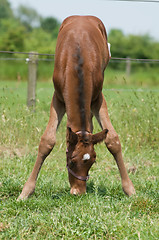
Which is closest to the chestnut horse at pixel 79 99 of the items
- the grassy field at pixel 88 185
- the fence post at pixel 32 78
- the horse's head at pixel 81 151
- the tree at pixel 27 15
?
the horse's head at pixel 81 151

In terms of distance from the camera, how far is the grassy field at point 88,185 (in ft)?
10.1

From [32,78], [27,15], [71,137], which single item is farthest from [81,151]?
[27,15]

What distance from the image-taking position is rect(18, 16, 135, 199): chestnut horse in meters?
3.61

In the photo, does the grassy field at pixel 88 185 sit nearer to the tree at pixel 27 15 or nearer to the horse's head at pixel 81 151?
the horse's head at pixel 81 151

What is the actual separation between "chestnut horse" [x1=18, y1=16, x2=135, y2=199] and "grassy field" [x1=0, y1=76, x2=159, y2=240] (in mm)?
264

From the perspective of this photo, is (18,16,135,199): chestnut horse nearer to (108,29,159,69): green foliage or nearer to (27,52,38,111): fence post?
(27,52,38,111): fence post

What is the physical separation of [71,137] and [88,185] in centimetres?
118

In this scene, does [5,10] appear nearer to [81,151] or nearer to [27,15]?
[27,15]

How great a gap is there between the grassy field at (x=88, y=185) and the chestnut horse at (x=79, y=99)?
0.86 ft

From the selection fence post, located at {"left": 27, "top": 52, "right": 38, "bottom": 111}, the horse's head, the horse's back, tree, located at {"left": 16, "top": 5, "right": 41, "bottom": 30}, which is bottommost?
tree, located at {"left": 16, "top": 5, "right": 41, "bottom": 30}

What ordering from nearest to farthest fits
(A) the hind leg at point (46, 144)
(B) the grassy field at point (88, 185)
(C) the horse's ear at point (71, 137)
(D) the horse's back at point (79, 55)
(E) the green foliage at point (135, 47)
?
(B) the grassy field at point (88, 185) → (C) the horse's ear at point (71, 137) → (D) the horse's back at point (79, 55) → (A) the hind leg at point (46, 144) → (E) the green foliage at point (135, 47)

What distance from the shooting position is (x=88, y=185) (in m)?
4.49

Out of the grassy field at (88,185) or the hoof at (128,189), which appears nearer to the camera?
the grassy field at (88,185)

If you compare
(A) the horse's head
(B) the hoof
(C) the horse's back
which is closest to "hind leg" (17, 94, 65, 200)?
(C) the horse's back
